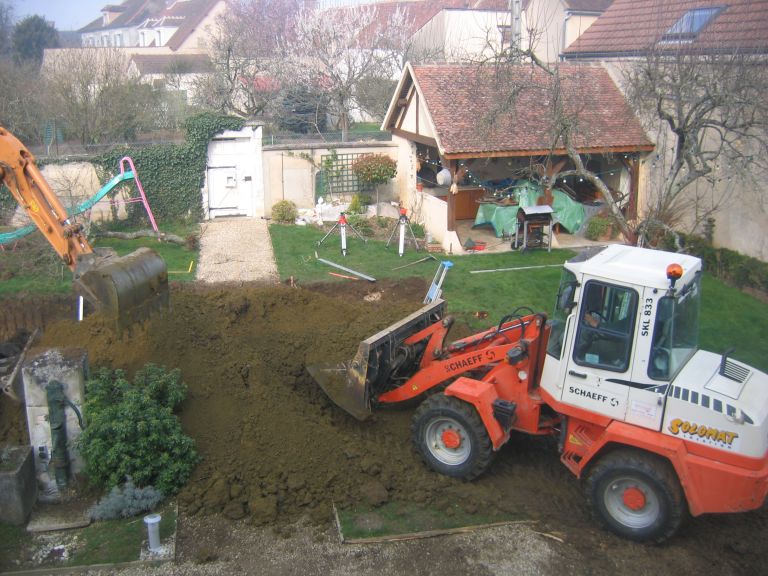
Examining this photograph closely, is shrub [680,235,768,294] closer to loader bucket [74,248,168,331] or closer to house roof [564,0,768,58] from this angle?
house roof [564,0,768,58]

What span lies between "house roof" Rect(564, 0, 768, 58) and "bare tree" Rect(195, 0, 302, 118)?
14.9 meters

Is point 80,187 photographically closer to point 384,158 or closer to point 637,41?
point 384,158

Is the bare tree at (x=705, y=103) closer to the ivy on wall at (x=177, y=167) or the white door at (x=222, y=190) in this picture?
the white door at (x=222, y=190)

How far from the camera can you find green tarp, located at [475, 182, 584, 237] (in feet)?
62.6

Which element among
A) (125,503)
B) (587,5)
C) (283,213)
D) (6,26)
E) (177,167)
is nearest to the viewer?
(125,503)

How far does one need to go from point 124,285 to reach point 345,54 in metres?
27.3

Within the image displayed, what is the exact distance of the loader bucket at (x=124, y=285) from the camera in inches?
378

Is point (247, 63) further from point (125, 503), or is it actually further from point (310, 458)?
point (125, 503)

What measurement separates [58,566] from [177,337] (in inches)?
152

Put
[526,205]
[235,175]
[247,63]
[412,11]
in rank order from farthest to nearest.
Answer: [412,11] < [247,63] < [235,175] < [526,205]

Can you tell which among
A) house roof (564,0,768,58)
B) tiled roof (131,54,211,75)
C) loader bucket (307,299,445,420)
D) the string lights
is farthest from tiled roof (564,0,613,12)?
loader bucket (307,299,445,420)

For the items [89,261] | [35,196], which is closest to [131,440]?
[89,261]

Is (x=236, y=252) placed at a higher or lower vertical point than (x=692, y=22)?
lower

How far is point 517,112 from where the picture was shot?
62.8 ft
